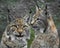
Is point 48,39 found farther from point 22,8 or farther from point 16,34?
point 22,8

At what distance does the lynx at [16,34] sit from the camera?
30.0 feet

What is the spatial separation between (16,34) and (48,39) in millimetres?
625

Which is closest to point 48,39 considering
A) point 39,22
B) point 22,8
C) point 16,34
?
point 16,34

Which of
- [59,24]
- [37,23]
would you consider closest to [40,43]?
[37,23]

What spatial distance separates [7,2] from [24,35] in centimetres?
423

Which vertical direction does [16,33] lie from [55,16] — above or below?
above

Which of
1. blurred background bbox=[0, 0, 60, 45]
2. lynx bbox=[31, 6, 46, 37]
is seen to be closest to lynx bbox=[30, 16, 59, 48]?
lynx bbox=[31, 6, 46, 37]

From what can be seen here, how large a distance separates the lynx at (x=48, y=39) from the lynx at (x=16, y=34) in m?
0.27

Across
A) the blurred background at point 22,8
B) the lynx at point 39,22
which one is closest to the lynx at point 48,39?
the lynx at point 39,22

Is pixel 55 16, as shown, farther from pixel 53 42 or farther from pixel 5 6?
pixel 53 42

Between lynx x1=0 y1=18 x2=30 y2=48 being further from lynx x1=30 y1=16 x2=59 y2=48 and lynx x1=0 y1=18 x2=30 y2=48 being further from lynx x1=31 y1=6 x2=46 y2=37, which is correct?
lynx x1=31 y1=6 x2=46 y2=37

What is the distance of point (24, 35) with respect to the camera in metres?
9.17

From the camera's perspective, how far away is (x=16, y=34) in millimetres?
9133

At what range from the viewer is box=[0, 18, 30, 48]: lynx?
9.16 meters
